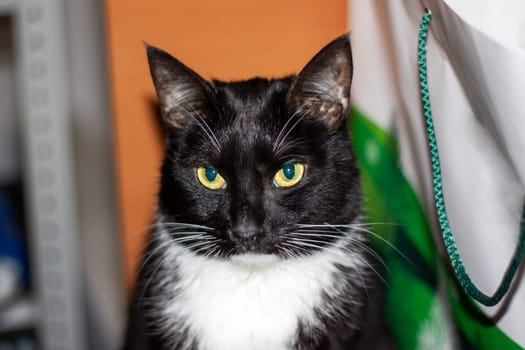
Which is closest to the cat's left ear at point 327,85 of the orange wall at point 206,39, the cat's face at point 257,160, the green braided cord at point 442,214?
the cat's face at point 257,160

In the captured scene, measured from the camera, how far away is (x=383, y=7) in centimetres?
100

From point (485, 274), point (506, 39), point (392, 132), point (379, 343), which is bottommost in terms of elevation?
point (379, 343)

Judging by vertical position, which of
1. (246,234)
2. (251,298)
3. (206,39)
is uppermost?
(206,39)

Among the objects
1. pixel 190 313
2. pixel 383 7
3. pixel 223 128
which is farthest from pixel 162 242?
pixel 383 7

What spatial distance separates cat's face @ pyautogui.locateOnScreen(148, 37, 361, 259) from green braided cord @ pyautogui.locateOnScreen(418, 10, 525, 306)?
0.11 m

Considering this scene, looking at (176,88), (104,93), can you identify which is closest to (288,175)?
(176,88)

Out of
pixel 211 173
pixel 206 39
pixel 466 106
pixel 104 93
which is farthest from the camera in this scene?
pixel 104 93

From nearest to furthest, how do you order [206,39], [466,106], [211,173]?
[466,106], [211,173], [206,39]

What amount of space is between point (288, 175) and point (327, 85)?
15 centimetres

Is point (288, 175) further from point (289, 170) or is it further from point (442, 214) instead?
point (442, 214)

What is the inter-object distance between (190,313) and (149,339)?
0.15 meters

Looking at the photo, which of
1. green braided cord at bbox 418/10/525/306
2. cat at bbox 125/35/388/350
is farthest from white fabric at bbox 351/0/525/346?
cat at bbox 125/35/388/350

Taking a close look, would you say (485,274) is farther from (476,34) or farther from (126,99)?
(126,99)

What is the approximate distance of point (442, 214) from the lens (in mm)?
857
